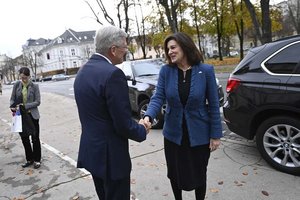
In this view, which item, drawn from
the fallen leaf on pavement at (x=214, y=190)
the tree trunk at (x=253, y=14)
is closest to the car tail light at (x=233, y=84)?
the fallen leaf on pavement at (x=214, y=190)

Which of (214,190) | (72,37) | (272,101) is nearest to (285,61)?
(272,101)

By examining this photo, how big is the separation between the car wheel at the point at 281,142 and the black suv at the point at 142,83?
3.16 metres

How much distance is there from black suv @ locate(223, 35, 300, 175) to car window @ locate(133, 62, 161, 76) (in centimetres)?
377

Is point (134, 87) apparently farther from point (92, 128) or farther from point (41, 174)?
point (92, 128)

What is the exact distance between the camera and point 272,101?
3926mm

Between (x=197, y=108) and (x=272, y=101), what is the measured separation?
1542mm

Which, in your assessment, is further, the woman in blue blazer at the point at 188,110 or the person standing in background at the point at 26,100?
the person standing in background at the point at 26,100

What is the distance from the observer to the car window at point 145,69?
26.4 ft

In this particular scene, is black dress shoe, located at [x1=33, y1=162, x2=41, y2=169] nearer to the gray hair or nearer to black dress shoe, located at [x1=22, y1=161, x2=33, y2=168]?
black dress shoe, located at [x1=22, y1=161, x2=33, y2=168]

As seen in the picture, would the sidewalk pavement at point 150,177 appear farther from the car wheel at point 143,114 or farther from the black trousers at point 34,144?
the car wheel at point 143,114

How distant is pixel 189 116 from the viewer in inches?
114

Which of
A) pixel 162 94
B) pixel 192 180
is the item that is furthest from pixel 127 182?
pixel 162 94

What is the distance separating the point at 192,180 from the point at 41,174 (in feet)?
9.63

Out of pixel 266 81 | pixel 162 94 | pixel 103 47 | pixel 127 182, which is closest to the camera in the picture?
pixel 103 47
